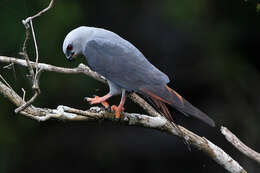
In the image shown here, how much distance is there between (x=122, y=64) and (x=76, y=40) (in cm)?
48

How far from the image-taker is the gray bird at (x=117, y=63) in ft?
16.9

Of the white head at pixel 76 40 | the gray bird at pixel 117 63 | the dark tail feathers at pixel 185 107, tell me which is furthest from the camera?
the white head at pixel 76 40

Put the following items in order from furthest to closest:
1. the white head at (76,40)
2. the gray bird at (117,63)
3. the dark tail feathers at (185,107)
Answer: the white head at (76,40) < the gray bird at (117,63) < the dark tail feathers at (185,107)

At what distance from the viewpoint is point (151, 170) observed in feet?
32.4

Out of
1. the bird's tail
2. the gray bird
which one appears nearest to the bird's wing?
the gray bird

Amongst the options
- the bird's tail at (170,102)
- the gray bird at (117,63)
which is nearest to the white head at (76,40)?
the gray bird at (117,63)

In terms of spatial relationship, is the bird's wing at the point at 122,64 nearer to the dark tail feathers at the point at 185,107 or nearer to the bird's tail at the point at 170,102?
the bird's tail at the point at 170,102

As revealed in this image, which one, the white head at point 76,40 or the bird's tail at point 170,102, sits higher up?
the white head at point 76,40

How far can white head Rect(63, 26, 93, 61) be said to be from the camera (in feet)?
17.8

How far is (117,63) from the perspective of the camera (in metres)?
5.39

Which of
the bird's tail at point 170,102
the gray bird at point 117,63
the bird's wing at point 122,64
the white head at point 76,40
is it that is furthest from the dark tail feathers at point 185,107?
the white head at point 76,40

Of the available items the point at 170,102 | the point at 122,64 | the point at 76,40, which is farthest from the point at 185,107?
the point at 76,40

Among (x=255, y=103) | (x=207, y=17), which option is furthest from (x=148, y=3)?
(x=255, y=103)

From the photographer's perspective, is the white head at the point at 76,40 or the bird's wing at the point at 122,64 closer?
the bird's wing at the point at 122,64
